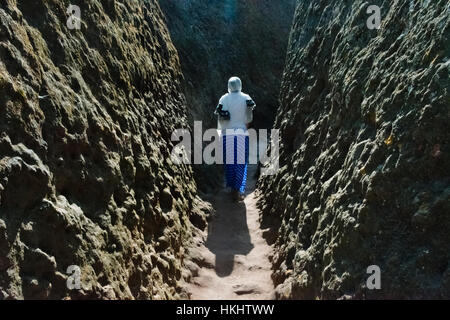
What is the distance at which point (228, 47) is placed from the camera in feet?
48.7

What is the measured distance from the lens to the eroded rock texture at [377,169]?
3.57m

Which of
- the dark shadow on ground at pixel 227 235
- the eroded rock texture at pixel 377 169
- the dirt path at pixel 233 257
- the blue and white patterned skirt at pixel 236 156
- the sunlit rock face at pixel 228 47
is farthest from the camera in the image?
the sunlit rock face at pixel 228 47

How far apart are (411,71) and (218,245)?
3678 millimetres

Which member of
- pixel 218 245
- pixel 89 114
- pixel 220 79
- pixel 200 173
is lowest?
pixel 218 245

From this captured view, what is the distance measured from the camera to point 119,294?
13.7 ft

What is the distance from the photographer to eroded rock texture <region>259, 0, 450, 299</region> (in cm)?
357

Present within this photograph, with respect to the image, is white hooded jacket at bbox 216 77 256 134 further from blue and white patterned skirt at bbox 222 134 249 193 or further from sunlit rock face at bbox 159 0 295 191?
sunlit rock face at bbox 159 0 295 191

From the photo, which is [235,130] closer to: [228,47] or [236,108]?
[236,108]

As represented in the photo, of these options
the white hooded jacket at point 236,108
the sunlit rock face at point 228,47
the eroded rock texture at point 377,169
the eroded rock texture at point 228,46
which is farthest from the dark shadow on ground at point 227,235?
the eroded rock texture at point 228,46

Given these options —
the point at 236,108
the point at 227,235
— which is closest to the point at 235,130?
the point at 236,108

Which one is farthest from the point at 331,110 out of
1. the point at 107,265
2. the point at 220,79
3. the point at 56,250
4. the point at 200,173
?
the point at 220,79

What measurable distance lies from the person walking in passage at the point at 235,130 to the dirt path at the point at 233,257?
21.7 inches

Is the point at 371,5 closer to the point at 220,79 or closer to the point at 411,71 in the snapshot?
the point at 411,71

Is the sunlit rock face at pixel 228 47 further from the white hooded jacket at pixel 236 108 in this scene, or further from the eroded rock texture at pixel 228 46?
the white hooded jacket at pixel 236 108
